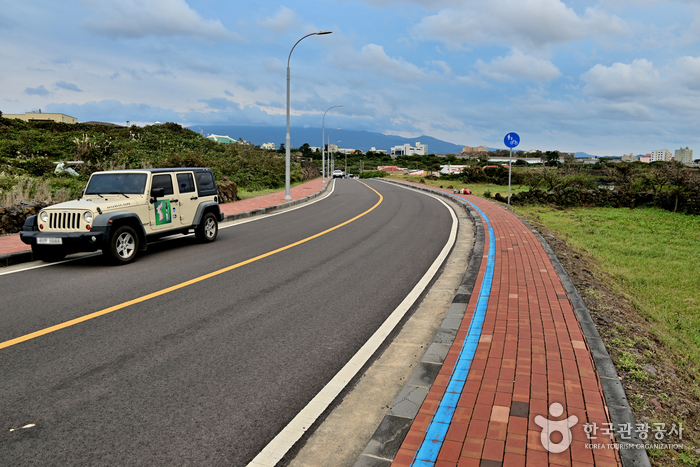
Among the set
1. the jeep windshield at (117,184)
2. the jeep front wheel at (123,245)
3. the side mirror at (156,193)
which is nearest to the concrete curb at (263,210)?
the side mirror at (156,193)

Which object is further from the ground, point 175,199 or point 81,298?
point 175,199

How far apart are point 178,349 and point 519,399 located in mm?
3361

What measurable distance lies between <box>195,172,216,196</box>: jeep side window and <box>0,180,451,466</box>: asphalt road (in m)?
2.35

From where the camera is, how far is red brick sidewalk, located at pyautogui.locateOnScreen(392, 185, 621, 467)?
290cm

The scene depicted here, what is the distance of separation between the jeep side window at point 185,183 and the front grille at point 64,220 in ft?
8.28

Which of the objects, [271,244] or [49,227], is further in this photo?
[271,244]

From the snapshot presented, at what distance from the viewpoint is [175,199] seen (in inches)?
405

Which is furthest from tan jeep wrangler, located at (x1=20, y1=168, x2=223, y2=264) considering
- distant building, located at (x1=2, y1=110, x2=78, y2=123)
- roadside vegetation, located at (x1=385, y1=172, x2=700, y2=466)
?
distant building, located at (x1=2, y1=110, x2=78, y2=123)

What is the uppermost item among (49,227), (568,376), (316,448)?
(49,227)

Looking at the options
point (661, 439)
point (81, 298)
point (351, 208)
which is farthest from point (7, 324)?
point (351, 208)

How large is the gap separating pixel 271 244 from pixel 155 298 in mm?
4548

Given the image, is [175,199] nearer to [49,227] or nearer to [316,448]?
[49,227]

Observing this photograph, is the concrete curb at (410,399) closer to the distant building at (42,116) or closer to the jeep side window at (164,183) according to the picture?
the jeep side window at (164,183)

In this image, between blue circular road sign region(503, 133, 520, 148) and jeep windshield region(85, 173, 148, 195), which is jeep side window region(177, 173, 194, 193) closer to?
jeep windshield region(85, 173, 148, 195)
